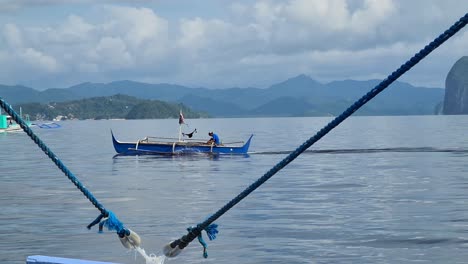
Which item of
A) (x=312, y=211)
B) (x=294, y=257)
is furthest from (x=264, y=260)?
(x=312, y=211)

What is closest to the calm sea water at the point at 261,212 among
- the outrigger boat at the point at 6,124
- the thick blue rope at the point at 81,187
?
the thick blue rope at the point at 81,187

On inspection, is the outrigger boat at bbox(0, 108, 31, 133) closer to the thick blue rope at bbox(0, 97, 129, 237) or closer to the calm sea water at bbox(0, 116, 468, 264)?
the calm sea water at bbox(0, 116, 468, 264)

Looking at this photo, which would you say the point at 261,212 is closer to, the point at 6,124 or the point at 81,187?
the point at 81,187

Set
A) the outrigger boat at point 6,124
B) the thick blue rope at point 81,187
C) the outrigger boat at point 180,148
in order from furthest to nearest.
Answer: the outrigger boat at point 6,124
the outrigger boat at point 180,148
the thick blue rope at point 81,187

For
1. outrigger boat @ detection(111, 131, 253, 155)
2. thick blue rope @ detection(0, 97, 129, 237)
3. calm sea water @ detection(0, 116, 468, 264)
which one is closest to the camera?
thick blue rope @ detection(0, 97, 129, 237)

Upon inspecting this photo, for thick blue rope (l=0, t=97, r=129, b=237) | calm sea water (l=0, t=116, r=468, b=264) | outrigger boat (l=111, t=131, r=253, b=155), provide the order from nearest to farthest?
thick blue rope (l=0, t=97, r=129, b=237)
calm sea water (l=0, t=116, r=468, b=264)
outrigger boat (l=111, t=131, r=253, b=155)

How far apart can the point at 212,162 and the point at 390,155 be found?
19022 millimetres

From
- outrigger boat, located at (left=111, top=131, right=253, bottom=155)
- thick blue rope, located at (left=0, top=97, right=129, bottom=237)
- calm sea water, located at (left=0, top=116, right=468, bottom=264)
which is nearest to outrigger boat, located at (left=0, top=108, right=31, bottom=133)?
outrigger boat, located at (left=111, top=131, right=253, bottom=155)

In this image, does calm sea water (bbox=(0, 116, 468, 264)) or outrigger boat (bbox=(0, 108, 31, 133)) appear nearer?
calm sea water (bbox=(0, 116, 468, 264))

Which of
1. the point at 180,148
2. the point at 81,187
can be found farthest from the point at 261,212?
the point at 180,148

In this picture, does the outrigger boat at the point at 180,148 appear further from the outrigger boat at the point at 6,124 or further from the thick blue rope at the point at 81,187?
the outrigger boat at the point at 6,124

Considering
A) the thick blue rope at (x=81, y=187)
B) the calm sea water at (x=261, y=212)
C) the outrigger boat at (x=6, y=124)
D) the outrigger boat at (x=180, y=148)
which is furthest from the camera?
the outrigger boat at (x=6, y=124)

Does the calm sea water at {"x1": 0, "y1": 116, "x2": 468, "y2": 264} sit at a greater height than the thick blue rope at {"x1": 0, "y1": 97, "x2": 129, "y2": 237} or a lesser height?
lesser

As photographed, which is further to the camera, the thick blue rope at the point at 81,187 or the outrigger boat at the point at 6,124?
the outrigger boat at the point at 6,124
